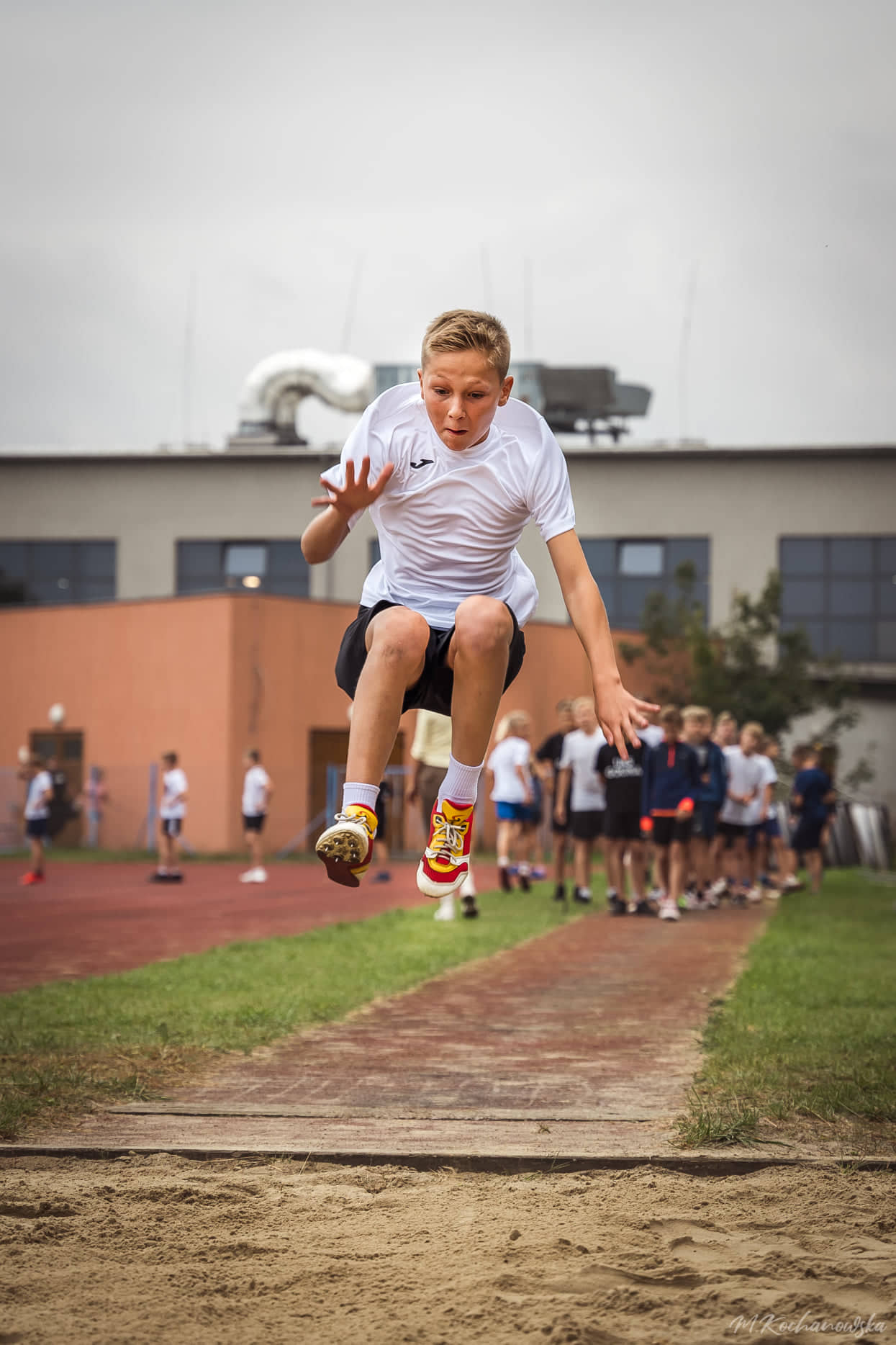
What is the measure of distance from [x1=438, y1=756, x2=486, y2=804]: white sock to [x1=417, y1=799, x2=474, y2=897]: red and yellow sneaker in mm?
22

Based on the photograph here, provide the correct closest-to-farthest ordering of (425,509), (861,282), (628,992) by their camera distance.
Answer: (425,509), (861,282), (628,992)

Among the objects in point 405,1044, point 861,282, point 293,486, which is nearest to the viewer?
point 861,282

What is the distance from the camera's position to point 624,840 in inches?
602

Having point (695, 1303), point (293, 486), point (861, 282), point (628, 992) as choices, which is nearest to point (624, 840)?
point (628, 992)

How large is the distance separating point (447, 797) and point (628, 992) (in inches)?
197

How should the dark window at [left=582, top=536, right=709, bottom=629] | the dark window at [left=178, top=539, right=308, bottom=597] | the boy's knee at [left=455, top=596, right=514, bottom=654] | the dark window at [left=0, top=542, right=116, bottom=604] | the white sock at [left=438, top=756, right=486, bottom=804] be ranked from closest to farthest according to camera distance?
the boy's knee at [left=455, top=596, right=514, bottom=654] < the white sock at [left=438, top=756, right=486, bottom=804] < the dark window at [left=582, top=536, right=709, bottom=629] < the dark window at [left=178, top=539, right=308, bottom=597] < the dark window at [left=0, top=542, right=116, bottom=604]

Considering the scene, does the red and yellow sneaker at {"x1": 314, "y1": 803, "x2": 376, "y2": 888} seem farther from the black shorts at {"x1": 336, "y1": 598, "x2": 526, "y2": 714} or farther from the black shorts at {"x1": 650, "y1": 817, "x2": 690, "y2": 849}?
the black shorts at {"x1": 650, "y1": 817, "x2": 690, "y2": 849}

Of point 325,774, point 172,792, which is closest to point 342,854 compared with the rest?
point 172,792

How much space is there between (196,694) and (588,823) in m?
19.2

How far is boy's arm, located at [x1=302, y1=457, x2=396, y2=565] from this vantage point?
457 cm

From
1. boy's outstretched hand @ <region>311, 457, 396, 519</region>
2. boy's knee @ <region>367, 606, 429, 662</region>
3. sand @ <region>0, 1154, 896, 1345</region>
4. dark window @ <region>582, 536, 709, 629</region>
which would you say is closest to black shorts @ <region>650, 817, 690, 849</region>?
sand @ <region>0, 1154, 896, 1345</region>

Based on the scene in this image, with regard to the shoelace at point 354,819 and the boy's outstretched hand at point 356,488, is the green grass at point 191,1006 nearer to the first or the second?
the shoelace at point 354,819

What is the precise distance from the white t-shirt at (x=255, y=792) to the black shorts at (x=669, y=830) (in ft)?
22.5

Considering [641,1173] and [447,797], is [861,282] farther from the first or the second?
[641,1173]
